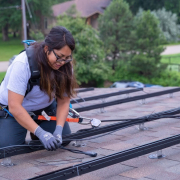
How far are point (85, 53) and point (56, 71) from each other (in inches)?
618

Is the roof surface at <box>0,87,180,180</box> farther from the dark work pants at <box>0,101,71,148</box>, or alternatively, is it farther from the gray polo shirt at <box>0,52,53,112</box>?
the gray polo shirt at <box>0,52,53,112</box>

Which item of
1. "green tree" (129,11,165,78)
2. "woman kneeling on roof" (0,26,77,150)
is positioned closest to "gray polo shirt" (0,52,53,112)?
"woman kneeling on roof" (0,26,77,150)

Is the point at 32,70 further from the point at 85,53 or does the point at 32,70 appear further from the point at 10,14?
the point at 10,14

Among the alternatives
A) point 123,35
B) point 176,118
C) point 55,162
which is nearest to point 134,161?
point 55,162

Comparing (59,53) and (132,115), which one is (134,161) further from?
(132,115)

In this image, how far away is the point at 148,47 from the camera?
20.0 m

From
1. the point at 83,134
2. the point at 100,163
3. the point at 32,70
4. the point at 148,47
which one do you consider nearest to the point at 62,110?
the point at 83,134

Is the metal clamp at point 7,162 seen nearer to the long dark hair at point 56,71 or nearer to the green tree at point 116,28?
the long dark hair at point 56,71

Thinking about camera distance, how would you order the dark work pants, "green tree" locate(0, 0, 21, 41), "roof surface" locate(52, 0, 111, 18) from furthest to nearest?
"roof surface" locate(52, 0, 111, 18) → "green tree" locate(0, 0, 21, 41) → the dark work pants

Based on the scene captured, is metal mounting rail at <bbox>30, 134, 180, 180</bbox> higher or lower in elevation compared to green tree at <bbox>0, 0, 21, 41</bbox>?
lower

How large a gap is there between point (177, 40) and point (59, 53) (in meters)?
39.8

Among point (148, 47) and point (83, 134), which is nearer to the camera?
point (83, 134)

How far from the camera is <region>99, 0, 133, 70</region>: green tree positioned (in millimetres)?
21828

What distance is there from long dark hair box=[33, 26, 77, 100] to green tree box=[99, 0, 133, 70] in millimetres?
18825
